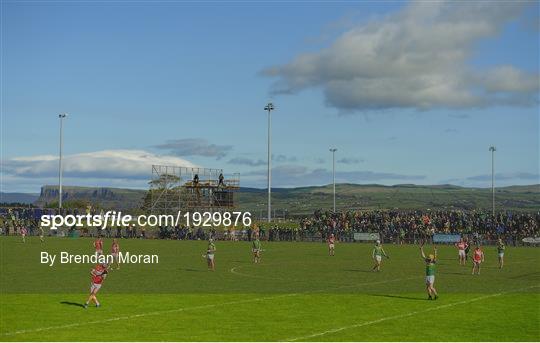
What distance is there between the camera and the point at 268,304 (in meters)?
28.2

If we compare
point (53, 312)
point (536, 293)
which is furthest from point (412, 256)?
point (53, 312)

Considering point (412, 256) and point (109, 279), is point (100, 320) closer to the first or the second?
point (109, 279)

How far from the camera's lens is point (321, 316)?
25375mm

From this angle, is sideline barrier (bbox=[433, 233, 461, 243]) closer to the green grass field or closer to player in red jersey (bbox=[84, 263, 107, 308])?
the green grass field

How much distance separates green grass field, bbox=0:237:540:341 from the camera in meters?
22.1

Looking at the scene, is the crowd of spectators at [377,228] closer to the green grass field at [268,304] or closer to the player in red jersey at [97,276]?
the green grass field at [268,304]

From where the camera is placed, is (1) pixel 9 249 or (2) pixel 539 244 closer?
(1) pixel 9 249

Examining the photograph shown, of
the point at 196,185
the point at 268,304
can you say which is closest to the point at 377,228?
the point at 196,185

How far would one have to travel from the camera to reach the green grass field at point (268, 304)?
22078 millimetres

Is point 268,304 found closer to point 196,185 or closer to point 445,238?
point 445,238

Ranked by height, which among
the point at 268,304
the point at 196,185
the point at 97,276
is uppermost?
the point at 196,185

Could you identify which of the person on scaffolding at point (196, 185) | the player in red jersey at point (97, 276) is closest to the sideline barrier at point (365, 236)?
the person on scaffolding at point (196, 185)

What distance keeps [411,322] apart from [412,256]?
35.9m

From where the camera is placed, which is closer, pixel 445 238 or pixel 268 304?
pixel 268 304
